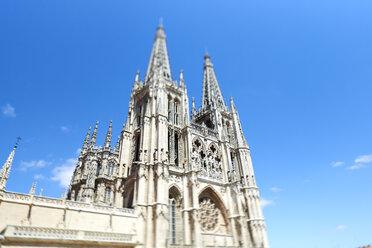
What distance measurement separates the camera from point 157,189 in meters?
19.9

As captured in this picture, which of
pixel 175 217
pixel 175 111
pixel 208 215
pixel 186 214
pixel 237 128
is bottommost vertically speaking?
pixel 175 217

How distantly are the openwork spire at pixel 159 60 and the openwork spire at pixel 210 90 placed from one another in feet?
26.8

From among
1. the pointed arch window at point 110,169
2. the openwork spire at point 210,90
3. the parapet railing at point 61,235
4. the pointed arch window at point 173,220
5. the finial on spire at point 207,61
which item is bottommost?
the parapet railing at point 61,235

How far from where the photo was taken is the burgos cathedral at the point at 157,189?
15.2 metres

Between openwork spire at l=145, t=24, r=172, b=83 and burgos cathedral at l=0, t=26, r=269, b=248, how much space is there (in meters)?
0.19

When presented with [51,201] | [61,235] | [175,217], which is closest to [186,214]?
[175,217]

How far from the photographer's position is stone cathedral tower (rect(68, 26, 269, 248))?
20188mm

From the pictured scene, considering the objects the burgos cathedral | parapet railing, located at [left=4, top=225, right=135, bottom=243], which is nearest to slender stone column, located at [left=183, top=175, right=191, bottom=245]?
the burgos cathedral

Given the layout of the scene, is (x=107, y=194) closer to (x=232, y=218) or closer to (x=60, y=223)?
(x=60, y=223)

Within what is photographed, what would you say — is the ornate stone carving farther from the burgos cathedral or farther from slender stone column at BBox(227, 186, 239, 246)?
slender stone column at BBox(227, 186, 239, 246)

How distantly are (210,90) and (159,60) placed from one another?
1036 centimetres

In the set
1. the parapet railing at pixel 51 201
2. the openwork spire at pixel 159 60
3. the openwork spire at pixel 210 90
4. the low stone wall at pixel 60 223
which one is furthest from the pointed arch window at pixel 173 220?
the openwork spire at pixel 210 90

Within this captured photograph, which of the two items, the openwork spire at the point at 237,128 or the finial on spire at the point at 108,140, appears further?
the finial on spire at the point at 108,140

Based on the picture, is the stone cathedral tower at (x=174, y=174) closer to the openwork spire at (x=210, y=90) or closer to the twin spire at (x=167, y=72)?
the twin spire at (x=167, y=72)
